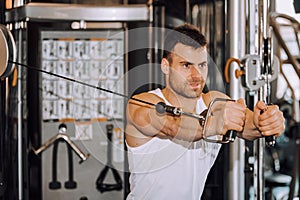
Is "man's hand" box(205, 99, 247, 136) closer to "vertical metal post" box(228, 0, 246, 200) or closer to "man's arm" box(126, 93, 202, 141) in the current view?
"man's arm" box(126, 93, 202, 141)

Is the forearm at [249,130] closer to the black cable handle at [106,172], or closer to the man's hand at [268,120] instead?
the man's hand at [268,120]

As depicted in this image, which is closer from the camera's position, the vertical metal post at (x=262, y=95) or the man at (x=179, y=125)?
the man at (x=179, y=125)

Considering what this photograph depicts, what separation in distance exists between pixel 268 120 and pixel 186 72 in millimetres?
196

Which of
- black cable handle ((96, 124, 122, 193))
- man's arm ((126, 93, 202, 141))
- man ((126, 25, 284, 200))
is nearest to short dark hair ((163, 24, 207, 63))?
man ((126, 25, 284, 200))

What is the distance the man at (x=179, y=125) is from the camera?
3.99 feet

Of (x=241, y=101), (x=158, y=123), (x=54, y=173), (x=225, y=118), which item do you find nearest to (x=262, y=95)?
(x=241, y=101)

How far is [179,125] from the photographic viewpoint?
1214 mm

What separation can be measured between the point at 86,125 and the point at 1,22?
291 mm

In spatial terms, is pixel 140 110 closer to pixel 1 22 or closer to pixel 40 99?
pixel 40 99

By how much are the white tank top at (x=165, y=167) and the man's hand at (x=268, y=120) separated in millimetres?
114

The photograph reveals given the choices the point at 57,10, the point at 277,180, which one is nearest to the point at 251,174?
the point at 57,10

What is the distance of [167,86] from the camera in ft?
4.11

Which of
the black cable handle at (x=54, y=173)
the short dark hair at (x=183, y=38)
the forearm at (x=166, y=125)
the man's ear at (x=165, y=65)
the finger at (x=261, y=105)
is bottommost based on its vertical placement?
the black cable handle at (x=54, y=173)

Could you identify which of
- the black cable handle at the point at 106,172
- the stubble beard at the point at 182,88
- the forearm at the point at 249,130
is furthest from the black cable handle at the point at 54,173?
the forearm at the point at 249,130
